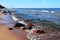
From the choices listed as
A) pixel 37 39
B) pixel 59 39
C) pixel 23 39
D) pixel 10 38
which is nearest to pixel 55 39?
pixel 59 39

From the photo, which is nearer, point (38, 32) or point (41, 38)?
point (41, 38)

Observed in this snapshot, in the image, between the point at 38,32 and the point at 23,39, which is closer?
the point at 23,39

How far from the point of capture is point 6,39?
30.6ft

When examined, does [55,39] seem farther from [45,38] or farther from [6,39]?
[6,39]

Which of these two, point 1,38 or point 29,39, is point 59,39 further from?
point 1,38

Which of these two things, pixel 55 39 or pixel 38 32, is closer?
pixel 55 39

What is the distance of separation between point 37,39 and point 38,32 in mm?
2375

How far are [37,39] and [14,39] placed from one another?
130 cm

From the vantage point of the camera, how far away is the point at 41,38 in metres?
9.70

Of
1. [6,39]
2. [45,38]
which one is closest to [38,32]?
[45,38]

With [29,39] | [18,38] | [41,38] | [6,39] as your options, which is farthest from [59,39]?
[6,39]

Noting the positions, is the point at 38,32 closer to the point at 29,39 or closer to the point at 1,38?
the point at 29,39

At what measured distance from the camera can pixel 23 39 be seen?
9547mm

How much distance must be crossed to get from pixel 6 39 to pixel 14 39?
467 mm
